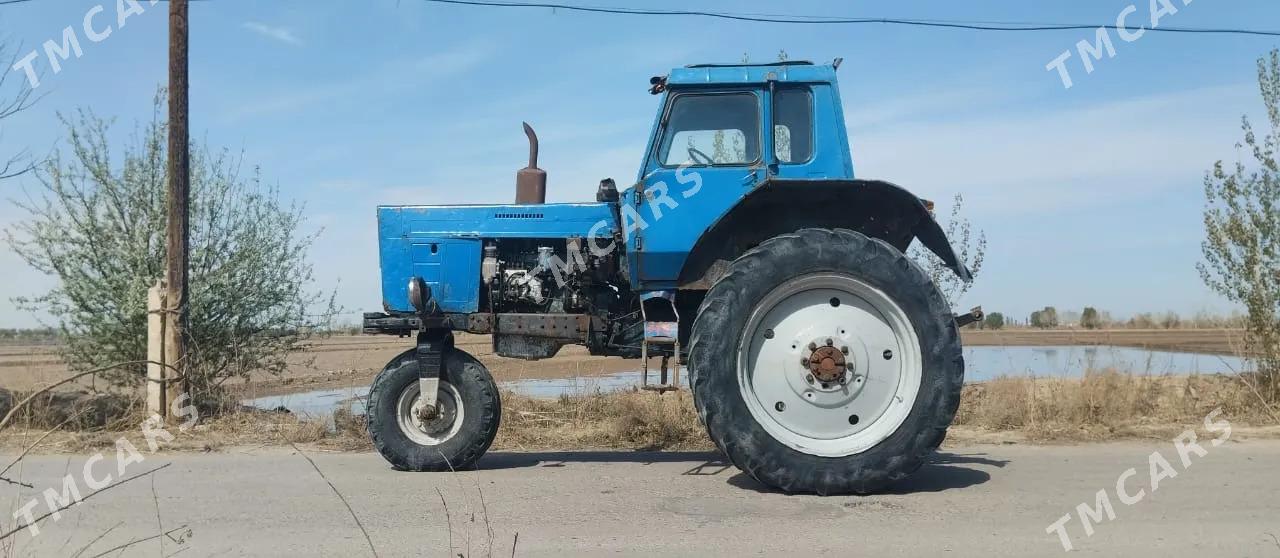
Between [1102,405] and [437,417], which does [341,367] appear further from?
[1102,405]

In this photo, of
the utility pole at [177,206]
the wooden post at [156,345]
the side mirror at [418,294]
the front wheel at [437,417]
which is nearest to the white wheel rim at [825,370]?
the front wheel at [437,417]

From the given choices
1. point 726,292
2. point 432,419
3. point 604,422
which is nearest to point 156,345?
point 432,419

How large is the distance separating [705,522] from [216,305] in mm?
7569

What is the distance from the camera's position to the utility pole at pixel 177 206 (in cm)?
846

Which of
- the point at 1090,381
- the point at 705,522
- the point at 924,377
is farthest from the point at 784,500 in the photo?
the point at 1090,381

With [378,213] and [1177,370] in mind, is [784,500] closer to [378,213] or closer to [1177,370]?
[378,213]

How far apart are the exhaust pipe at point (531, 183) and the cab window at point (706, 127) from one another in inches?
41.0

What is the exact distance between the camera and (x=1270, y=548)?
3.76 m

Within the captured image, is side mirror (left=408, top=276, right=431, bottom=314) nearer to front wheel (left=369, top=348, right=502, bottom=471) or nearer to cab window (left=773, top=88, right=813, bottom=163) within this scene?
front wheel (left=369, top=348, right=502, bottom=471)

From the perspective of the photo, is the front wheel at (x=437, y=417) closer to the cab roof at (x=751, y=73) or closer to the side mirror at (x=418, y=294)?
the side mirror at (x=418, y=294)

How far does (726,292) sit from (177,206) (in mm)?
6382

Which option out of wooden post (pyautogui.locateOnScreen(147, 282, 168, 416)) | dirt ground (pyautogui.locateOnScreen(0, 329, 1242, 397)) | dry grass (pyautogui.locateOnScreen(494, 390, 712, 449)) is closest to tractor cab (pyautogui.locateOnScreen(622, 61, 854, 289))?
dry grass (pyautogui.locateOnScreen(494, 390, 712, 449))

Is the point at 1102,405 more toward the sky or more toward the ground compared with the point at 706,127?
more toward the ground

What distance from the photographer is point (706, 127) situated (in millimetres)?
5840
